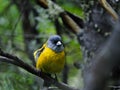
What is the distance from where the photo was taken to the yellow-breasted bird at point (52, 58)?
2.91 metres

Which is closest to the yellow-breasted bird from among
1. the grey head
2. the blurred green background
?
the grey head

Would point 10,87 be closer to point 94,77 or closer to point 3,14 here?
point 94,77

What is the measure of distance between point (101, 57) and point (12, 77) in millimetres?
2426

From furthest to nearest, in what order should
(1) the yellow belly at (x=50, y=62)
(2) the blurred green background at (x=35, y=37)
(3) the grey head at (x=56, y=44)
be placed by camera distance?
1. (2) the blurred green background at (x=35, y=37)
2. (3) the grey head at (x=56, y=44)
3. (1) the yellow belly at (x=50, y=62)

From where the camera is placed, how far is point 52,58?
2.96 metres

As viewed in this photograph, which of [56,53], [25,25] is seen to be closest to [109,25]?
[56,53]

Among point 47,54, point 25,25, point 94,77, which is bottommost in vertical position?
point 25,25

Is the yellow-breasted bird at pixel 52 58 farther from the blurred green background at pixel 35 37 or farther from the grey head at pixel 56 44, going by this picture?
the blurred green background at pixel 35 37

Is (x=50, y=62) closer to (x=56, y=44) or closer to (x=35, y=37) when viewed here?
(x=56, y=44)

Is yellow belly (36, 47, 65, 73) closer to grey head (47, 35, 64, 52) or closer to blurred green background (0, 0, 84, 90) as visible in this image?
grey head (47, 35, 64, 52)

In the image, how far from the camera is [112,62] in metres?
0.50

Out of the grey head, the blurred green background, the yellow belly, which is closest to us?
the yellow belly

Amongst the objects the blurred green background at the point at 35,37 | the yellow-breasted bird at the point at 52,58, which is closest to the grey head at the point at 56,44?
the yellow-breasted bird at the point at 52,58

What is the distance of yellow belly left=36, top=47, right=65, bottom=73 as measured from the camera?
291cm
